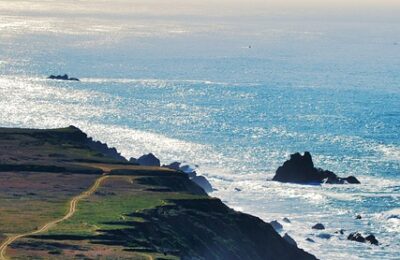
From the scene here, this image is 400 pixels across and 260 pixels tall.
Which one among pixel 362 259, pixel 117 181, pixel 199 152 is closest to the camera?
pixel 362 259

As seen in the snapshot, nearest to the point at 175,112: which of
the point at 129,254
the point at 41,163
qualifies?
the point at 41,163

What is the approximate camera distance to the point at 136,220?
9231 centimetres

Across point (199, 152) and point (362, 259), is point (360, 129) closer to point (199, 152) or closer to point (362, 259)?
point (199, 152)

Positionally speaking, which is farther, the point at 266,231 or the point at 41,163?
the point at 41,163

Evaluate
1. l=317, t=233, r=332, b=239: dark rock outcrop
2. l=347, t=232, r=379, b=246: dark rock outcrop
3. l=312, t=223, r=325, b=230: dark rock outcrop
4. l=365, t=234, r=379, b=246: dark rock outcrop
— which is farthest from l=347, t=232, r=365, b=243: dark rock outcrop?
l=312, t=223, r=325, b=230: dark rock outcrop

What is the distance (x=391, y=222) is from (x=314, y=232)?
9891 mm

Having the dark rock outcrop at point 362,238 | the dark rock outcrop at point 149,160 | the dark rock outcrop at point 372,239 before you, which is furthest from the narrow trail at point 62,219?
the dark rock outcrop at point 149,160

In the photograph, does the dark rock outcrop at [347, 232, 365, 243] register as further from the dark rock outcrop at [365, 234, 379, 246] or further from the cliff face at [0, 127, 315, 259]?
the cliff face at [0, 127, 315, 259]

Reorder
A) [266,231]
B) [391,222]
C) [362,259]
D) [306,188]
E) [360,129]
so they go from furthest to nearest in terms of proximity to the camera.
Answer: [360,129], [306,188], [391,222], [362,259], [266,231]

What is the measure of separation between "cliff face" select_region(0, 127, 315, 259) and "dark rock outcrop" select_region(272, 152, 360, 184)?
24535 millimetres

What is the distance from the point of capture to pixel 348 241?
112 metres

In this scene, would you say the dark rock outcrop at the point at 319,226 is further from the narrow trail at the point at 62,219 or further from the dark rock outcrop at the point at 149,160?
the dark rock outcrop at the point at 149,160

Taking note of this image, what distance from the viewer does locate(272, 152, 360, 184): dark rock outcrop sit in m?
141

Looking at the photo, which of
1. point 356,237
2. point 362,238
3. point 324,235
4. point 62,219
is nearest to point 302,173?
point 324,235
